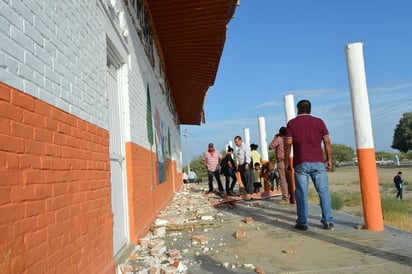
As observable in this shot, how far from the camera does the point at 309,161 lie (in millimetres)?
6336

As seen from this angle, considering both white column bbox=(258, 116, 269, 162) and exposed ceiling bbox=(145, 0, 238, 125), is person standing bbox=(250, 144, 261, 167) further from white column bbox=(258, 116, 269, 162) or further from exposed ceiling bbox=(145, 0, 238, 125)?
exposed ceiling bbox=(145, 0, 238, 125)

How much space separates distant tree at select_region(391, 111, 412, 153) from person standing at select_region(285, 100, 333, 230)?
67721 mm

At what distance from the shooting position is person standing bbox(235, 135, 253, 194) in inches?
486

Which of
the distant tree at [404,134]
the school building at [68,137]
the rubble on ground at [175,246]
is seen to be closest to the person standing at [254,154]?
the rubble on ground at [175,246]

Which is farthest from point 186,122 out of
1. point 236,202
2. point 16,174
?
point 16,174

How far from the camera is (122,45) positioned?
18.8ft

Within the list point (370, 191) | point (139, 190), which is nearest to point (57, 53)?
point (139, 190)

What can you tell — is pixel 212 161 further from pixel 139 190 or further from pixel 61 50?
pixel 61 50

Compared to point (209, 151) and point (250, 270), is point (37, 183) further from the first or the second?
point (209, 151)

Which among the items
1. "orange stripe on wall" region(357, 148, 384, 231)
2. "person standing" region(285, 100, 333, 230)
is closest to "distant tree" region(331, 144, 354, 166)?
"person standing" region(285, 100, 333, 230)

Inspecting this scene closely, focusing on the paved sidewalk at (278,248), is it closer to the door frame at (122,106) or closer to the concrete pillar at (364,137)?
the concrete pillar at (364,137)

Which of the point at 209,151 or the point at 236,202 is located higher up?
the point at 209,151

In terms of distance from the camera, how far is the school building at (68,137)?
7.04 feet

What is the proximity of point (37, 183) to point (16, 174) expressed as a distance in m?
0.26
